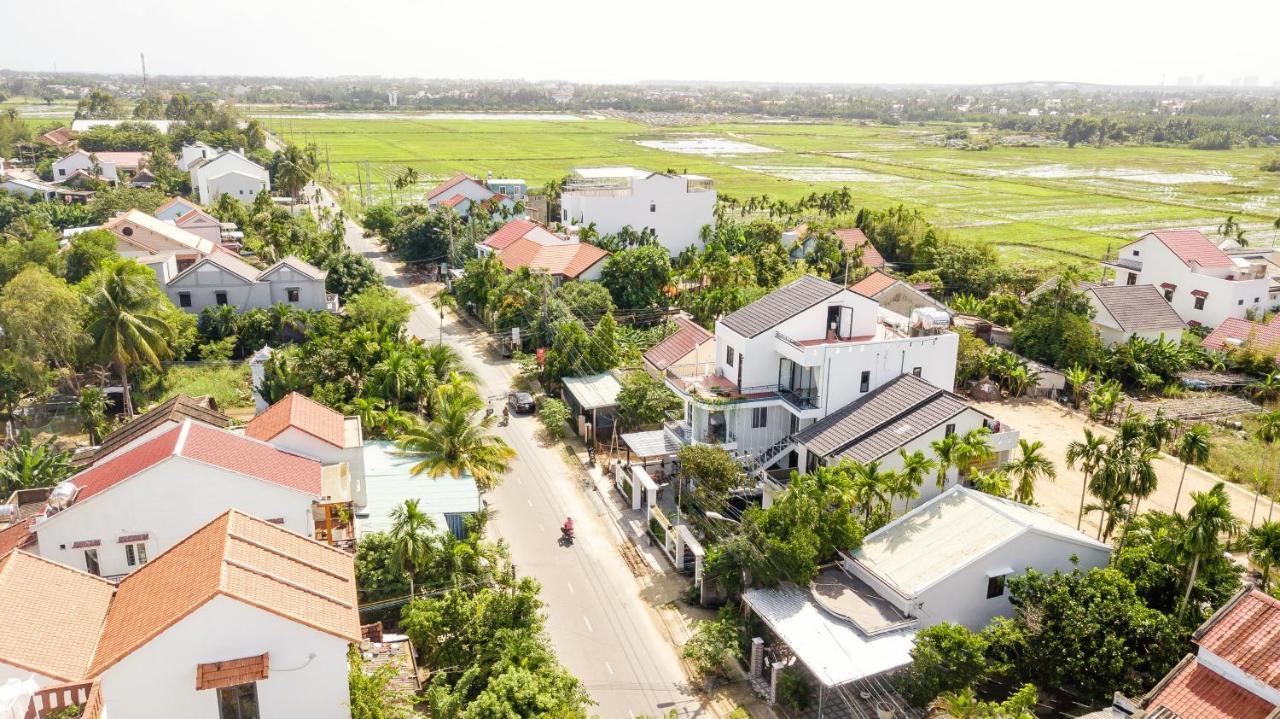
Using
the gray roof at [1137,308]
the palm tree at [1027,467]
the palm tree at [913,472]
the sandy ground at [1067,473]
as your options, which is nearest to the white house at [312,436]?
the palm tree at [913,472]

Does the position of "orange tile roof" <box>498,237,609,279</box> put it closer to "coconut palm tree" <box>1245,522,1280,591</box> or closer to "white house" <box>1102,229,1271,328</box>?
"white house" <box>1102,229,1271,328</box>

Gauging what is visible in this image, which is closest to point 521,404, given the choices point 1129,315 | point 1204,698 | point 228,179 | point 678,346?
point 678,346

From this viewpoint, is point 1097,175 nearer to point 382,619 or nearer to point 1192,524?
point 1192,524

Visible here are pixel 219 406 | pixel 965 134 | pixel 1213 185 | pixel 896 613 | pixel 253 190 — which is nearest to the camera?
pixel 896 613

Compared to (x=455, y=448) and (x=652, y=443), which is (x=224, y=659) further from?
(x=652, y=443)

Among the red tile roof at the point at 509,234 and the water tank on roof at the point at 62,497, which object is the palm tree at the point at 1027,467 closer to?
the water tank on roof at the point at 62,497

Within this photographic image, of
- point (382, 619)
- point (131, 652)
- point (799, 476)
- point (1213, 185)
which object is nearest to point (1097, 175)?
point (1213, 185)
